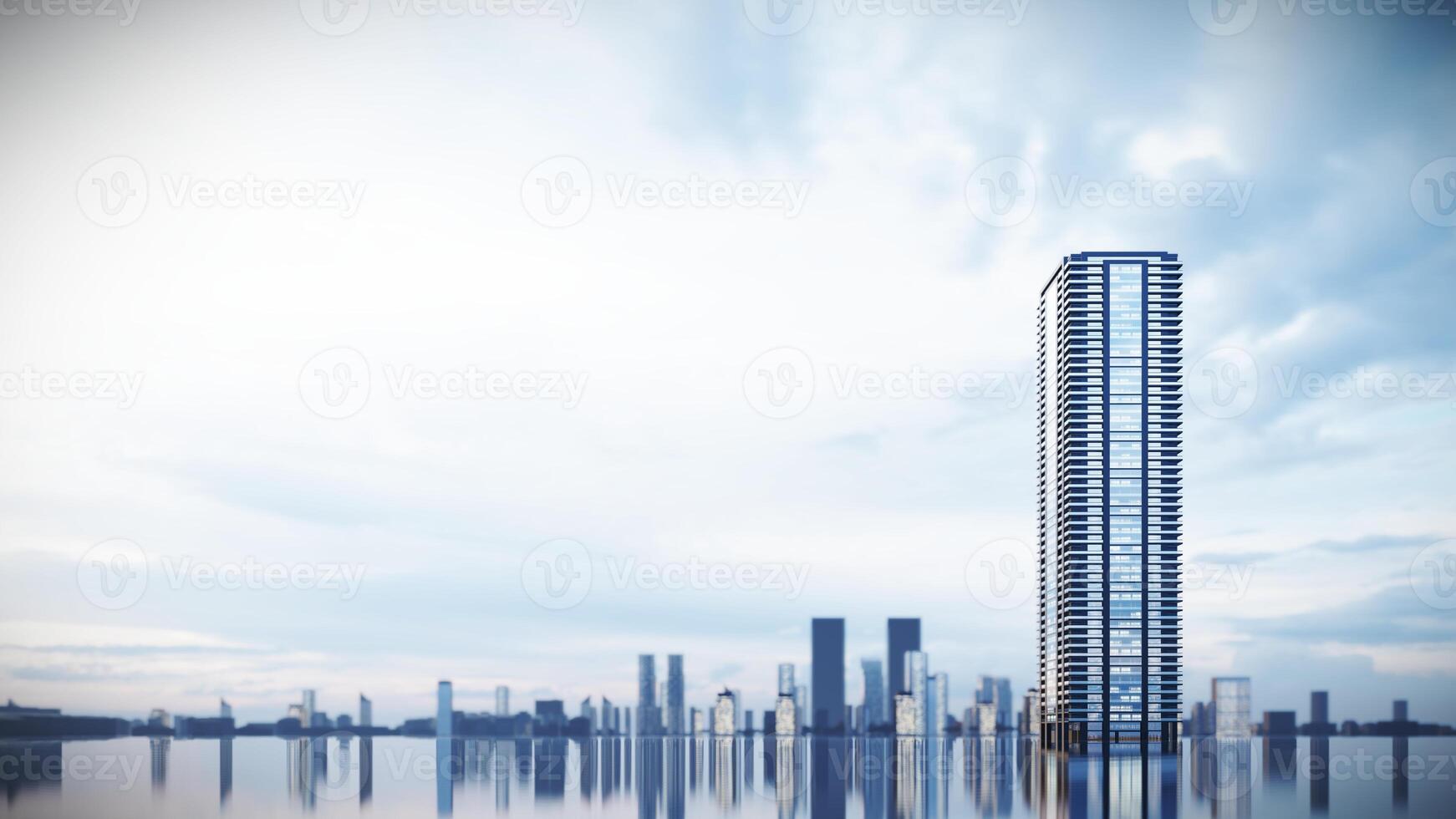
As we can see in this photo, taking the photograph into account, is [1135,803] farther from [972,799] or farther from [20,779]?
[20,779]

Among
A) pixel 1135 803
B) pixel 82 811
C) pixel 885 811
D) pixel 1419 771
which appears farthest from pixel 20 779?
pixel 1419 771

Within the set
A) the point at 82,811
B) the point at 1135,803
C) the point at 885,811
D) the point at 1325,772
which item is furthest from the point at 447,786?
the point at 1325,772

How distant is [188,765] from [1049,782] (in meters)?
113

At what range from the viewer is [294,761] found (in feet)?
607

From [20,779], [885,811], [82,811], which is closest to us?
[82,811]

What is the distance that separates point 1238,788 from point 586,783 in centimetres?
6396

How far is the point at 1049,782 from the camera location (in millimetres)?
142250

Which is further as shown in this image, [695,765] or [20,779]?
[695,765]

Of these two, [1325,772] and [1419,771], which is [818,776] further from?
[1419,771]

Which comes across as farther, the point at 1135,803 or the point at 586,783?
the point at 586,783

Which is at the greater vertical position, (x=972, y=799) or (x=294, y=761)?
(x=972, y=799)

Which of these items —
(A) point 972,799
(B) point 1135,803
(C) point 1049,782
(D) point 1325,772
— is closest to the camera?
(B) point 1135,803

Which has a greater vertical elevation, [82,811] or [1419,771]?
[82,811]

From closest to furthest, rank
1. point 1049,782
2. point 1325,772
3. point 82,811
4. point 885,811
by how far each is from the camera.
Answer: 1. point 82,811
2. point 885,811
3. point 1049,782
4. point 1325,772
